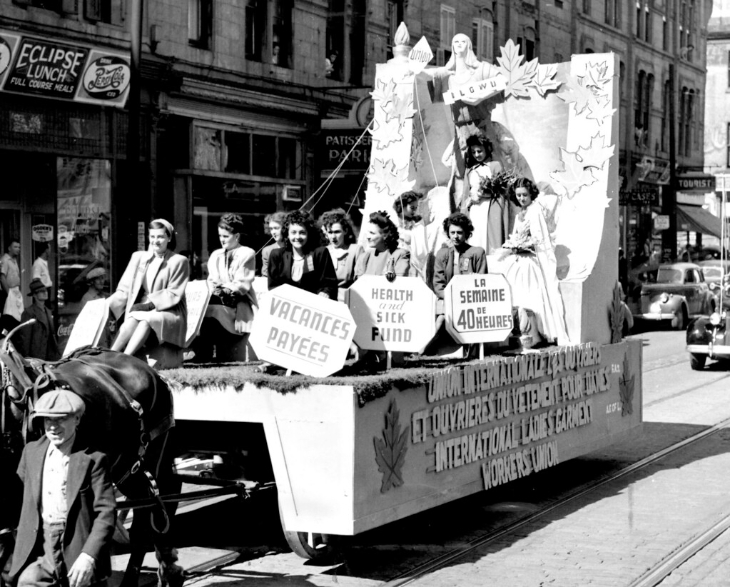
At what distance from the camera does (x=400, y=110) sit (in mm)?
12148

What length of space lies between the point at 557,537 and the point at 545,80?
15.6ft

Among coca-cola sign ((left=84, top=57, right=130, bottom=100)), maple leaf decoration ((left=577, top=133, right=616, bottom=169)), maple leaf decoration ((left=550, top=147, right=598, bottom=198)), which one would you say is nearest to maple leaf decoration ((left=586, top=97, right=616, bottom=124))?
maple leaf decoration ((left=577, top=133, right=616, bottom=169))

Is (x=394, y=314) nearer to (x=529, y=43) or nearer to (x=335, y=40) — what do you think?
(x=335, y=40)

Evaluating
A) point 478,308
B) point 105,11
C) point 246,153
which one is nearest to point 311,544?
point 478,308

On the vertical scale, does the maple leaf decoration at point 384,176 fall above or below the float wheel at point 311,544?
above

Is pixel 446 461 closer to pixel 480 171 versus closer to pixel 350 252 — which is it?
pixel 350 252

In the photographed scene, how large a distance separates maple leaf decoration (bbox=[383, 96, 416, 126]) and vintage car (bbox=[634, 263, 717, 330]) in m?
17.5

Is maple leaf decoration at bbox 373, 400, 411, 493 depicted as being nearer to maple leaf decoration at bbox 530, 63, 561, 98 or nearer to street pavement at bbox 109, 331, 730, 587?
street pavement at bbox 109, 331, 730, 587

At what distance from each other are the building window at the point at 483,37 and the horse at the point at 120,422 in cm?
3003

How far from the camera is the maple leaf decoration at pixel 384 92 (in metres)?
12.1

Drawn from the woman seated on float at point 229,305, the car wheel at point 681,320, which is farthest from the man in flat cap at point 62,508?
the car wheel at point 681,320

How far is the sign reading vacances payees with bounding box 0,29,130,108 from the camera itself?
1880 cm

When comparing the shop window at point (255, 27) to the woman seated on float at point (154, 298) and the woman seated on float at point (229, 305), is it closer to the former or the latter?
the woman seated on float at point (229, 305)

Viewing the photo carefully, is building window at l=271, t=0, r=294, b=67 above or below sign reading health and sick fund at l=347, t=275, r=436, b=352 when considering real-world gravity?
above
